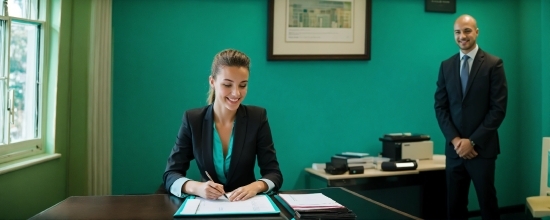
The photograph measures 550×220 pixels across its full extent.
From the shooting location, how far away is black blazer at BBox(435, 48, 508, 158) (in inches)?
123

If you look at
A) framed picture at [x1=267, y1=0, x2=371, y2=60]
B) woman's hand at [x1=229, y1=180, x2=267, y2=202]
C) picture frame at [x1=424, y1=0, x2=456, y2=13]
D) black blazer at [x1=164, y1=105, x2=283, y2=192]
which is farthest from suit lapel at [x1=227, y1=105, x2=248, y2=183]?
picture frame at [x1=424, y1=0, x2=456, y2=13]

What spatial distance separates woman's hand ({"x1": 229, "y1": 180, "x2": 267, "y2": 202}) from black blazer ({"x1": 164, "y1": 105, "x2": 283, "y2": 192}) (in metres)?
0.15

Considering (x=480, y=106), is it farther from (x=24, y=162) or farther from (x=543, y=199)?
(x=24, y=162)

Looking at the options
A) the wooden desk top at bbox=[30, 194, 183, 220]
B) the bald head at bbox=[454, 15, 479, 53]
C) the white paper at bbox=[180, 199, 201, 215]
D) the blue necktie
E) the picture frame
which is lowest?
the wooden desk top at bbox=[30, 194, 183, 220]

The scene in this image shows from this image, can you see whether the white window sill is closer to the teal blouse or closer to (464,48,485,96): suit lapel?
the teal blouse

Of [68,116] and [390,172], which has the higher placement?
[68,116]

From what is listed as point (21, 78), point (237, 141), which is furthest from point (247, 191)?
point (21, 78)

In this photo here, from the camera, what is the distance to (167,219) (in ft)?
4.99

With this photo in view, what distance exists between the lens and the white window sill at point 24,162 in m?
2.45

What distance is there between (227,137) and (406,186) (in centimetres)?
181

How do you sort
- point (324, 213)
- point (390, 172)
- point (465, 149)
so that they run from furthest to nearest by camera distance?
point (390, 172)
point (465, 149)
point (324, 213)

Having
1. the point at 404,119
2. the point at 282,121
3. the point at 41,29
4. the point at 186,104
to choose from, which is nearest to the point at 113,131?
the point at 186,104

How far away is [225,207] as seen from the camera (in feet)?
5.45

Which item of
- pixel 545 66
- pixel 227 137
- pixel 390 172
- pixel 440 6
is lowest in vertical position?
pixel 390 172
